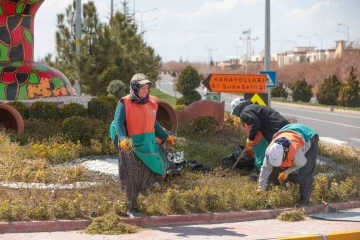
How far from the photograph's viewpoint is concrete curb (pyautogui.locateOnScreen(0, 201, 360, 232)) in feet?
22.3

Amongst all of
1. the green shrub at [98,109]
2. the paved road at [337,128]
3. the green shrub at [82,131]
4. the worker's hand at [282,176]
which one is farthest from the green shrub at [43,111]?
the paved road at [337,128]

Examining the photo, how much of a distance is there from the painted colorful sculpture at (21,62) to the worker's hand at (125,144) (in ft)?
21.1

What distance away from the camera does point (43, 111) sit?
11.8 meters

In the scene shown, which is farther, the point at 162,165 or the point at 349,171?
the point at 349,171

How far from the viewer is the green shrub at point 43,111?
1184 centimetres

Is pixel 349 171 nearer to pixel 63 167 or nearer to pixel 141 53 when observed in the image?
pixel 63 167

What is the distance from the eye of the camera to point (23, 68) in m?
13.3

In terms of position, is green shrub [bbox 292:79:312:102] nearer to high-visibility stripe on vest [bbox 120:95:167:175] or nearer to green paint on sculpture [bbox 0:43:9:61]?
green paint on sculpture [bbox 0:43:9:61]

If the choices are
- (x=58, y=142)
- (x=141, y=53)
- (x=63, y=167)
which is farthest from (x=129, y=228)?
(x=141, y=53)

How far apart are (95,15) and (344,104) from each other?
56.0ft

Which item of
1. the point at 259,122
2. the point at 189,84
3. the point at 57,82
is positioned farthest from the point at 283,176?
the point at 189,84

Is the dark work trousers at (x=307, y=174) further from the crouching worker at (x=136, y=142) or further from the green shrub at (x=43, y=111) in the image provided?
the green shrub at (x=43, y=111)

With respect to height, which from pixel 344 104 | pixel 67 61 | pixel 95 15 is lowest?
pixel 344 104

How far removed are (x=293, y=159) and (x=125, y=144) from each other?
83.2 inches
